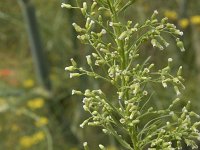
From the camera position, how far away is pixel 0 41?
8594mm

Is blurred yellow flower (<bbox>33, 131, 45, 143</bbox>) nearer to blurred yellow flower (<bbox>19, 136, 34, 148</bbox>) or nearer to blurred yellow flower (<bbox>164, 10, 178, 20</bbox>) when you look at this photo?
blurred yellow flower (<bbox>19, 136, 34, 148</bbox>)

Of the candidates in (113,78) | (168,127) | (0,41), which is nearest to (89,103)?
(113,78)

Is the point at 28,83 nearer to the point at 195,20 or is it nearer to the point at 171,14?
the point at 171,14

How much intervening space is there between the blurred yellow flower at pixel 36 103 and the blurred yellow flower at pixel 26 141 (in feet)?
1.43

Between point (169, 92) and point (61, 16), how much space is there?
178 cm

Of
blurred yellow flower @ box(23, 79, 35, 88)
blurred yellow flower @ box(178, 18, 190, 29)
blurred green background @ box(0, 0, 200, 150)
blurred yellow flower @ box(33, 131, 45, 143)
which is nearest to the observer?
blurred green background @ box(0, 0, 200, 150)

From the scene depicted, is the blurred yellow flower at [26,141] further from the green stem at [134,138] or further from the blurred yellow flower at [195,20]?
the green stem at [134,138]

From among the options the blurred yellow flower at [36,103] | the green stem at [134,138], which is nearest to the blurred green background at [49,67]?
the blurred yellow flower at [36,103]

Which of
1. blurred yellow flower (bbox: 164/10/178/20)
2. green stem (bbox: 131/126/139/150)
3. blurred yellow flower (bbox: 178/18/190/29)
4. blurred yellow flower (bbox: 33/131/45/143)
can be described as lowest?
green stem (bbox: 131/126/139/150)

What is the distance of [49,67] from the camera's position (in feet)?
25.2

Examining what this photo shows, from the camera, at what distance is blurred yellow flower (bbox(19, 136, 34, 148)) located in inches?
293

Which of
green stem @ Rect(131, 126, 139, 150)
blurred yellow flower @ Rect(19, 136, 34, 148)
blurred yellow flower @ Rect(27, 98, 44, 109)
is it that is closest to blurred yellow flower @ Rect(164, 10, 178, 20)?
blurred yellow flower @ Rect(27, 98, 44, 109)

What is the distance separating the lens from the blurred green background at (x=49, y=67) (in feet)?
23.3

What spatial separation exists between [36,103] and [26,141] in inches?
21.1
